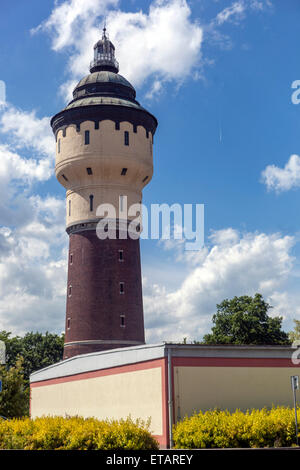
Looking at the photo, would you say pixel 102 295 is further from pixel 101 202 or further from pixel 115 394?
pixel 115 394

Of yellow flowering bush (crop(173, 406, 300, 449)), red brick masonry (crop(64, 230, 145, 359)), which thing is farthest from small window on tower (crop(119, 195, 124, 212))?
yellow flowering bush (crop(173, 406, 300, 449))

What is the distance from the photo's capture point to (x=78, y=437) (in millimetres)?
21422

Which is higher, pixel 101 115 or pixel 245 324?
pixel 101 115

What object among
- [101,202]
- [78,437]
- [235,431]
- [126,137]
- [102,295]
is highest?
[126,137]

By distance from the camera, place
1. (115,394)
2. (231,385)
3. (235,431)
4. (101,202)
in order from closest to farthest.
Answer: (235,431) < (231,385) < (115,394) < (101,202)

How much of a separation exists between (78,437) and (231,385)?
26.8 feet

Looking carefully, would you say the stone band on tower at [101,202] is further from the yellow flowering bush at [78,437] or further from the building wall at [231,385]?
the yellow flowering bush at [78,437]

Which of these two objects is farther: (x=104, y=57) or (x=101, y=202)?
(x=104, y=57)

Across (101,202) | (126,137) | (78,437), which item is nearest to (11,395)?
(101,202)

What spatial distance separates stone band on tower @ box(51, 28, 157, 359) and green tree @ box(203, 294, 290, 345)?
12.1 meters

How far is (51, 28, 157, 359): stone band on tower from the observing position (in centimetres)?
4331
